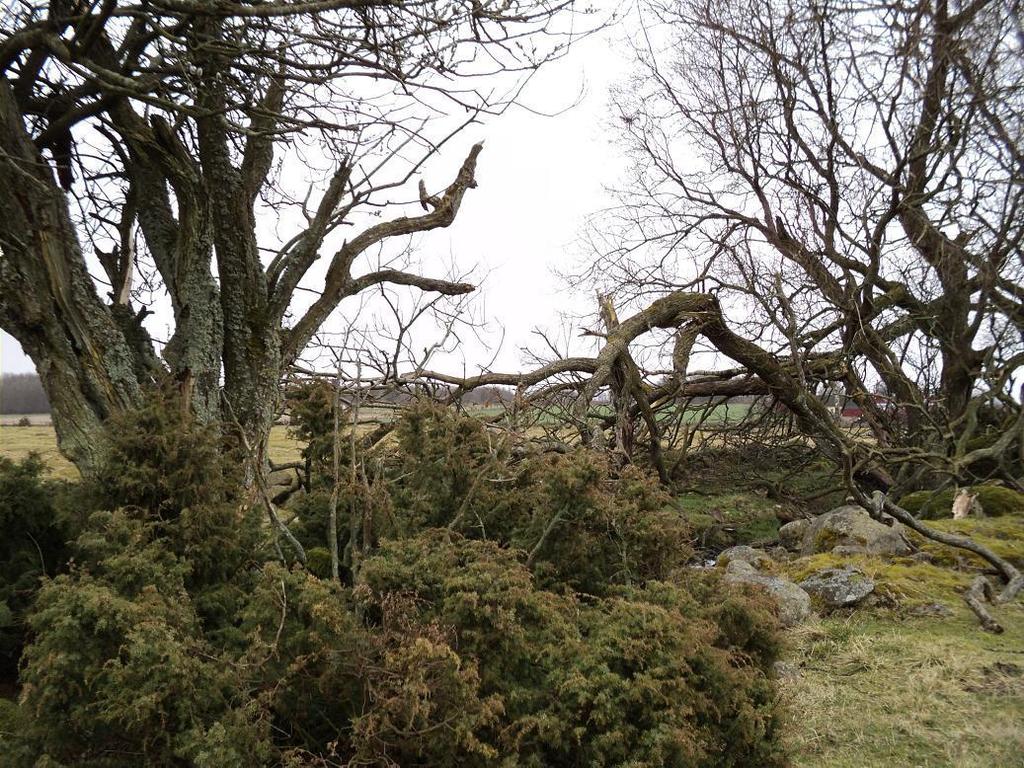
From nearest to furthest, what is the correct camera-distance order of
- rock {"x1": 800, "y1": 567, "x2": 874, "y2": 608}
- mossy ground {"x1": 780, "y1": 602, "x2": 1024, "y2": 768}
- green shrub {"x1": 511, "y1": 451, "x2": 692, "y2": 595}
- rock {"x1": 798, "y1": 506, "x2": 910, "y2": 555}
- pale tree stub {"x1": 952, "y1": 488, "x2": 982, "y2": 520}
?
green shrub {"x1": 511, "y1": 451, "x2": 692, "y2": 595} < mossy ground {"x1": 780, "y1": 602, "x2": 1024, "y2": 768} < rock {"x1": 800, "y1": 567, "x2": 874, "y2": 608} < rock {"x1": 798, "y1": 506, "x2": 910, "y2": 555} < pale tree stub {"x1": 952, "y1": 488, "x2": 982, "y2": 520}

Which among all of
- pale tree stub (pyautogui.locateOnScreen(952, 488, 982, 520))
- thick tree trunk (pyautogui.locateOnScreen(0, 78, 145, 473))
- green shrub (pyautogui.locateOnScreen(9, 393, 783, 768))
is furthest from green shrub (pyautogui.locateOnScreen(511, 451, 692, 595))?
pale tree stub (pyautogui.locateOnScreen(952, 488, 982, 520))

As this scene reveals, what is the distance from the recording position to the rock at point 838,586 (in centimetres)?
590

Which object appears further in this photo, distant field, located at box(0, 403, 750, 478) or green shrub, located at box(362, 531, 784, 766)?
distant field, located at box(0, 403, 750, 478)

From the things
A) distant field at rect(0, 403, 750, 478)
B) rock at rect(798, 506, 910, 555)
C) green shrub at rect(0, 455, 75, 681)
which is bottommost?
rock at rect(798, 506, 910, 555)

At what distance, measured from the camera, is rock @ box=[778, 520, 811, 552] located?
848 centimetres

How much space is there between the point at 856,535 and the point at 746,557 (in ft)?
3.63

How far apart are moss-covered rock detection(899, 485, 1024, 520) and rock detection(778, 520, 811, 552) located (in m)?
2.10

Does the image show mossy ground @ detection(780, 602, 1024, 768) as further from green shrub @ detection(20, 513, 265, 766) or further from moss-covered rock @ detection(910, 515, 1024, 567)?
green shrub @ detection(20, 513, 265, 766)

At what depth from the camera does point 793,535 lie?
28.1 ft

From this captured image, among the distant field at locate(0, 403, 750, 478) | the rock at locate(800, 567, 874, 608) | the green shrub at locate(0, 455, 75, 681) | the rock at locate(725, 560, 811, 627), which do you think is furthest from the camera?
the rock at locate(800, 567, 874, 608)

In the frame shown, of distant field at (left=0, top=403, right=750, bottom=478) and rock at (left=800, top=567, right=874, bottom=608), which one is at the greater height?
distant field at (left=0, top=403, right=750, bottom=478)

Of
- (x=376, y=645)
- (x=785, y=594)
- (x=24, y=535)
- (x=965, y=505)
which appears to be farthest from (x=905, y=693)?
(x=965, y=505)

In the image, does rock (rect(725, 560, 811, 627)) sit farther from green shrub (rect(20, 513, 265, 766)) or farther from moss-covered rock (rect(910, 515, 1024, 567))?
green shrub (rect(20, 513, 265, 766))

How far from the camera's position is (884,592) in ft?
19.7
